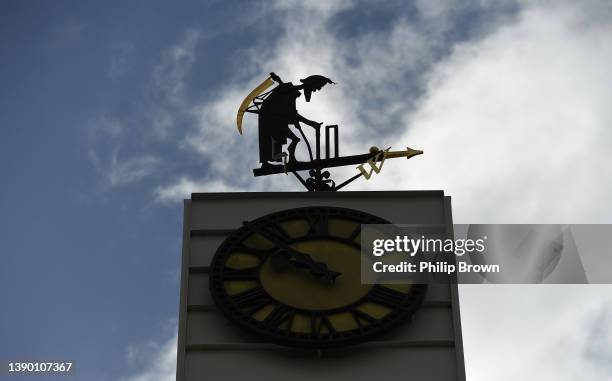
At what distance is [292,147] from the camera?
23.2m

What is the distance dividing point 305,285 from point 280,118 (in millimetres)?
3352

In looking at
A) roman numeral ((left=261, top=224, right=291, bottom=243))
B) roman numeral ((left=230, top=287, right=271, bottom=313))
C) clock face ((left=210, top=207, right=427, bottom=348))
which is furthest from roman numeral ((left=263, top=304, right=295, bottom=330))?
roman numeral ((left=261, top=224, right=291, bottom=243))

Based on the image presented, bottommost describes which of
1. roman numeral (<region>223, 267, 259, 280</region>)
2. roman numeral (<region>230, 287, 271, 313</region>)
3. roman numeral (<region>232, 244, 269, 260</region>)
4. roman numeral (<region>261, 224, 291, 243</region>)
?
roman numeral (<region>230, 287, 271, 313</region>)

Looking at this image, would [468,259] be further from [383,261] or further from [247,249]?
[247,249]

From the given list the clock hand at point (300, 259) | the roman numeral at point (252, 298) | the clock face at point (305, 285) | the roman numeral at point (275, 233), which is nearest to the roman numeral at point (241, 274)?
the clock face at point (305, 285)

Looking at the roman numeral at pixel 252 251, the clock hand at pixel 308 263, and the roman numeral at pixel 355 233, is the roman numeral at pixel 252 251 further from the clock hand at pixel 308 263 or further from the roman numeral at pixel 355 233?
the roman numeral at pixel 355 233

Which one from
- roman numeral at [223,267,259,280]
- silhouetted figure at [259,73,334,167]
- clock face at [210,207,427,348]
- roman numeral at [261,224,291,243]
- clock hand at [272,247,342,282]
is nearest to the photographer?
clock face at [210,207,427,348]

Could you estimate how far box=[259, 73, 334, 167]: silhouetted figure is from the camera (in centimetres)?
2312

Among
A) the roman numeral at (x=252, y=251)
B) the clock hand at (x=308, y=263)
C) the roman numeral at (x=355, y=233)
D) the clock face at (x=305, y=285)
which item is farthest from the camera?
the roman numeral at (x=355, y=233)

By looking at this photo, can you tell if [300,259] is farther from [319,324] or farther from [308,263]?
[319,324]

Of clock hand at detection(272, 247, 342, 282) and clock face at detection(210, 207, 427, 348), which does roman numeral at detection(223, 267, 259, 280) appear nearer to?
clock face at detection(210, 207, 427, 348)

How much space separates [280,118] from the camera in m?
23.3

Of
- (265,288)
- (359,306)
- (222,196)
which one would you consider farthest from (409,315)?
(222,196)

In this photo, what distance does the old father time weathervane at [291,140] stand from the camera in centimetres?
2297
